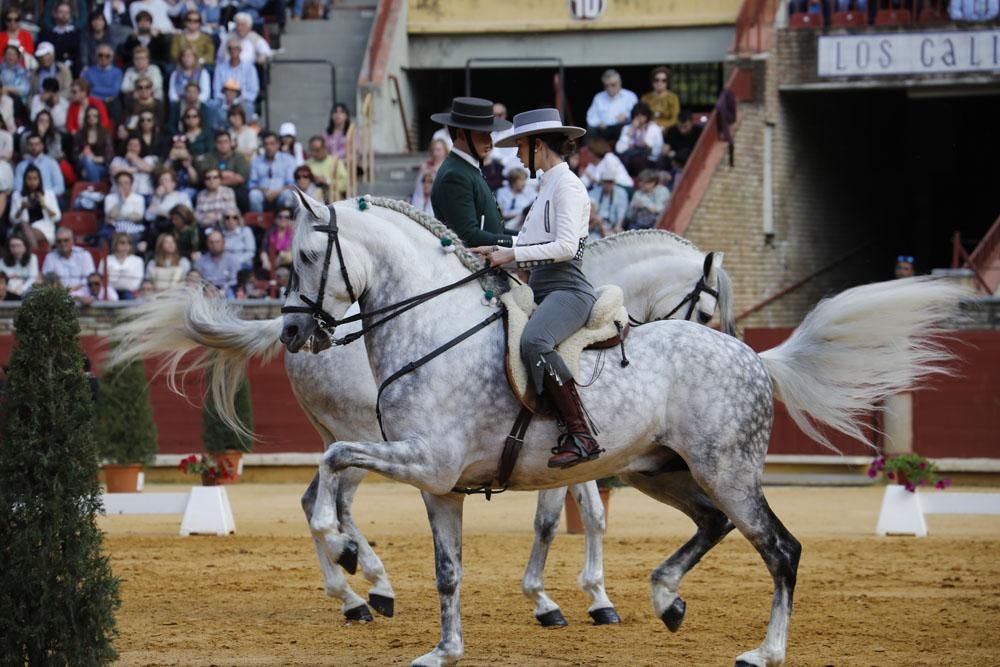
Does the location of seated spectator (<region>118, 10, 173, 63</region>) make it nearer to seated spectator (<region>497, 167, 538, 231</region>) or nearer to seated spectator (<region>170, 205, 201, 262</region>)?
seated spectator (<region>170, 205, 201, 262</region>)

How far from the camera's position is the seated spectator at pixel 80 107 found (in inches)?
899

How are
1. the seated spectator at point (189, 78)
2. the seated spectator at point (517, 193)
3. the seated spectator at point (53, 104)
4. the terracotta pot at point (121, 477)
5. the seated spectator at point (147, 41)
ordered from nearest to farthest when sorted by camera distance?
the terracotta pot at point (121, 477) < the seated spectator at point (517, 193) < the seated spectator at point (189, 78) < the seated spectator at point (53, 104) < the seated spectator at point (147, 41)

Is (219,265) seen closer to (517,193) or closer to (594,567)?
(517,193)

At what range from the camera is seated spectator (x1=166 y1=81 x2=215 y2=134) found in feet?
74.0

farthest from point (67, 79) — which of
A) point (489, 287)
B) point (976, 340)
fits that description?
point (489, 287)

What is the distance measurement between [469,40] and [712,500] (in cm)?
1833

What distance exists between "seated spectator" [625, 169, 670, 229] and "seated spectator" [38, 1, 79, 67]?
30.5 feet

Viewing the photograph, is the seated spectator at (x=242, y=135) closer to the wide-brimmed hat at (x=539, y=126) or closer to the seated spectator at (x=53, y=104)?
the seated spectator at (x=53, y=104)

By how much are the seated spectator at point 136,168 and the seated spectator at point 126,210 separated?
0.10 meters

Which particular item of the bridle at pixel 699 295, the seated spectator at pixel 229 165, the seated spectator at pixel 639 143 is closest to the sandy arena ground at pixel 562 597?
the bridle at pixel 699 295

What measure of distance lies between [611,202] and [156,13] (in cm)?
840

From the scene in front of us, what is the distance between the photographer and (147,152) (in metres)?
22.3

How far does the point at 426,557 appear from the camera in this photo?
1240 centimetres

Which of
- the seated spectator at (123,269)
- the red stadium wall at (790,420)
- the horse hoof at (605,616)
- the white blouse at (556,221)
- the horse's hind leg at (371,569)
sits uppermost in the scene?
the white blouse at (556,221)
